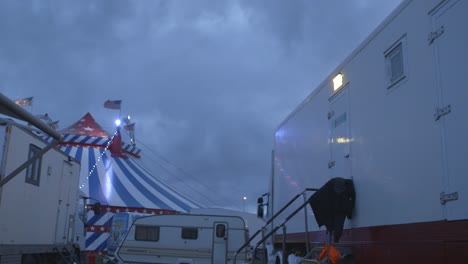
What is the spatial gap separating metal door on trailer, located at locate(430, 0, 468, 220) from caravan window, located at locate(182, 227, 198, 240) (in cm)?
849

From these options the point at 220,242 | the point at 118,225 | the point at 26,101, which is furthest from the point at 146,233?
the point at 26,101

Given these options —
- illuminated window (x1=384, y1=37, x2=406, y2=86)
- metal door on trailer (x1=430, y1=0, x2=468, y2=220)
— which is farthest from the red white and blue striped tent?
metal door on trailer (x1=430, y1=0, x2=468, y2=220)

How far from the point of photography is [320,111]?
27.1ft

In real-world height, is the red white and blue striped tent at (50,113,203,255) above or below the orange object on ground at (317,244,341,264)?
above

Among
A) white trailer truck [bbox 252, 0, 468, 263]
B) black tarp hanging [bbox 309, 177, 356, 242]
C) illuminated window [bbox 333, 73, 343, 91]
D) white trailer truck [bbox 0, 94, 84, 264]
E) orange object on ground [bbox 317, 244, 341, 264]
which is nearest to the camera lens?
white trailer truck [bbox 252, 0, 468, 263]

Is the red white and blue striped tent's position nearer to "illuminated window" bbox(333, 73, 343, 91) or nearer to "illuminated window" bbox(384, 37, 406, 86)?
"illuminated window" bbox(333, 73, 343, 91)

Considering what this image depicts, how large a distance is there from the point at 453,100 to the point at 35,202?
26.5 feet

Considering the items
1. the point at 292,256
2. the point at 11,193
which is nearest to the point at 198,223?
the point at 292,256

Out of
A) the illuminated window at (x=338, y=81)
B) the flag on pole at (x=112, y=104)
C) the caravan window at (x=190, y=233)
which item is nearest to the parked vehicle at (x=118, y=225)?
the caravan window at (x=190, y=233)

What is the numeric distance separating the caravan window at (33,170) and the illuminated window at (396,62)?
21.1 ft

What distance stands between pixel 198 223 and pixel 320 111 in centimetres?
539

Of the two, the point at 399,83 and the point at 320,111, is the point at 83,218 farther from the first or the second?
the point at 399,83

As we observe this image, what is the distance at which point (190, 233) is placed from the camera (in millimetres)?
12422

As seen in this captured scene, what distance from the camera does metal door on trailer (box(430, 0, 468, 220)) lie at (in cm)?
433
